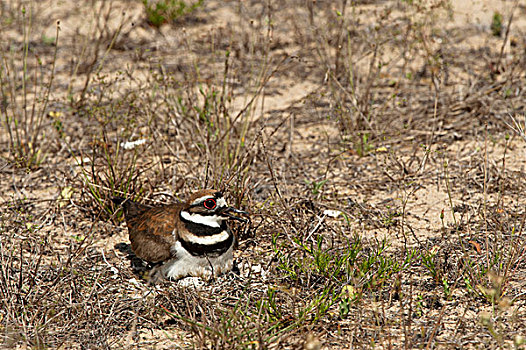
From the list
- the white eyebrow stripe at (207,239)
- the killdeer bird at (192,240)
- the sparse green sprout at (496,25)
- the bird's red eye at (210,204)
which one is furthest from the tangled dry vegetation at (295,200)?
the bird's red eye at (210,204)

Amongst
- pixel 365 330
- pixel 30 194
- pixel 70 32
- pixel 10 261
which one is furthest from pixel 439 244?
pixel 70 32

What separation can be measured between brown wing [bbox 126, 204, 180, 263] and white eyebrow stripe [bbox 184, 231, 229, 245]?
0.15 meters

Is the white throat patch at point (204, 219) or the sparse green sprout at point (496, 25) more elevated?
the sparse green sprout at point (496, 25)

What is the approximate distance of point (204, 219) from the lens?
4.23 m

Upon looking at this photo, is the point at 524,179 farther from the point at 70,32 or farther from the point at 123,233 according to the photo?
the point at 70,32

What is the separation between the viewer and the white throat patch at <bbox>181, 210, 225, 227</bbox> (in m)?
4.22

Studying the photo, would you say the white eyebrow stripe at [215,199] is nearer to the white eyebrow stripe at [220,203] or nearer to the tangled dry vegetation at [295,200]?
the white eyebrow stripe at [220,203]

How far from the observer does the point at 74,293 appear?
13.7 ft

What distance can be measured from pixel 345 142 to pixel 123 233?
221cm

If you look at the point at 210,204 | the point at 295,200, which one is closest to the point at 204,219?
the point at 210,204

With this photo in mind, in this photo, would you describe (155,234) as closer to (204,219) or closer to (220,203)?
(204,219)

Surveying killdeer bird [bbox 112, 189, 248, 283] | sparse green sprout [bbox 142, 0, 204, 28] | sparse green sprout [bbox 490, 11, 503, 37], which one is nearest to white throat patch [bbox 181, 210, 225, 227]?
killdeer bird [bbox 112, 189, 248, 283]

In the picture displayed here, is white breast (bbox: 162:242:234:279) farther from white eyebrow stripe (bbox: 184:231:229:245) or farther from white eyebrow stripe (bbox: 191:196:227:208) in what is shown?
white eyebrow stripe (bbox: 191:196:227:208)

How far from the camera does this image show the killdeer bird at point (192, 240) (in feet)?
13.9
